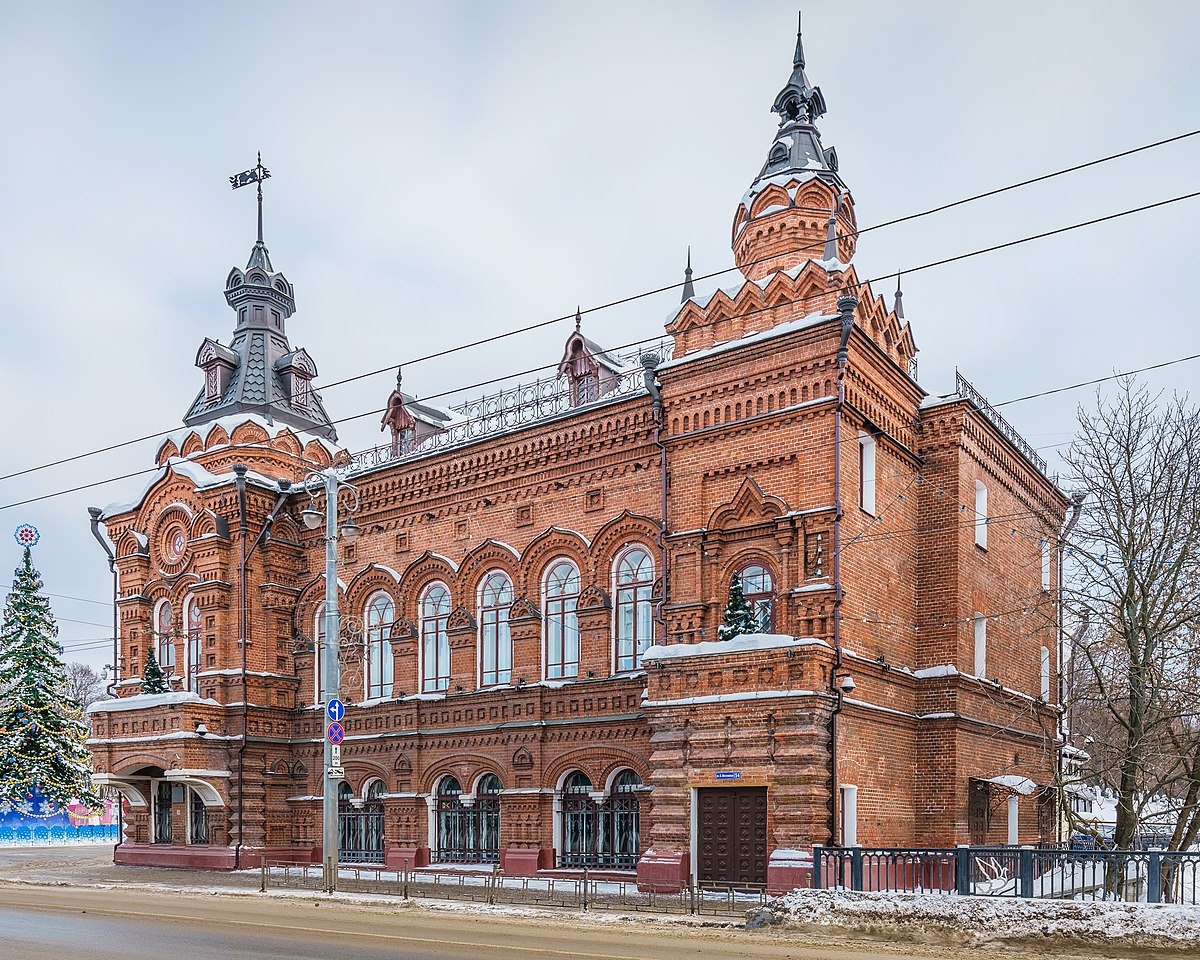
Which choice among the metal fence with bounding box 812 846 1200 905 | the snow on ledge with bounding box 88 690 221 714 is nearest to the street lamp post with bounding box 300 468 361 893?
the snow on ledge with bounding box 88 690 221 714

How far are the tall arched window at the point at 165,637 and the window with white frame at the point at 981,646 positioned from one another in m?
19.2

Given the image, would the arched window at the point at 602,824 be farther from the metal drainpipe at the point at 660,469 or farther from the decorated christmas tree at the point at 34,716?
the decorated christmas tree at the point at 34,716

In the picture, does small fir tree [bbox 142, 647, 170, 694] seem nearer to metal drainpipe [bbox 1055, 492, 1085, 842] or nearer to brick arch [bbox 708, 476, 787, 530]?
brick arch [bbox 708, 476, 787, 530]

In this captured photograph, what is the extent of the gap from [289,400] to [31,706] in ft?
64.5

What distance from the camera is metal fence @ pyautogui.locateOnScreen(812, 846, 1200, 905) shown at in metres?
14.4

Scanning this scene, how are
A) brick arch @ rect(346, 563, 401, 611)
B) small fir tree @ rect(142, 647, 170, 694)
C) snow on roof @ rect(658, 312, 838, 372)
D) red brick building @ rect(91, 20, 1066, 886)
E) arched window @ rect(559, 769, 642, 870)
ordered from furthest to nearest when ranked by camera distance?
small fir tree @ rect(142, 647, 170, 694)
brick arch @ rect(346, 563, 401, 611)
arched window @ rect(559, 769, 642, 870)
snow on roof @ rect(658, 312, 838, 372)
red brick building @ rect(91, 20, 1066, 886)

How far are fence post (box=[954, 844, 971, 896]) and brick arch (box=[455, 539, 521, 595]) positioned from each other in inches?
470

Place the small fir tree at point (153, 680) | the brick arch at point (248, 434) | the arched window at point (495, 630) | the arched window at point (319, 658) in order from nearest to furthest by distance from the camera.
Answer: the arched window at point (495, 630) < the arched window at point (319, 658) < the small fir tree at point (153, 680) < the brick arch at point (248, 434)

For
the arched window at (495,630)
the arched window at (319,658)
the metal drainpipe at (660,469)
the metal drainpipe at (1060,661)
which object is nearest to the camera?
the metal drainpipe at (660,469)

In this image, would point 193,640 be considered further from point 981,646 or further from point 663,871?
point 981,646

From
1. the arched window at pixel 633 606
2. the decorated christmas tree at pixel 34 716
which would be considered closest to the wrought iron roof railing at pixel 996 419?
the arched window at pixel 633 606

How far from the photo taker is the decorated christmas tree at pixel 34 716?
42375 mm

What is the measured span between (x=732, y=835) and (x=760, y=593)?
13.3 ft

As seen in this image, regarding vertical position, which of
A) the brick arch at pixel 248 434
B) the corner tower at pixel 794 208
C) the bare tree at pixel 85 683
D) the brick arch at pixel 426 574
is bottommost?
the bare tree at pixel 85 683
